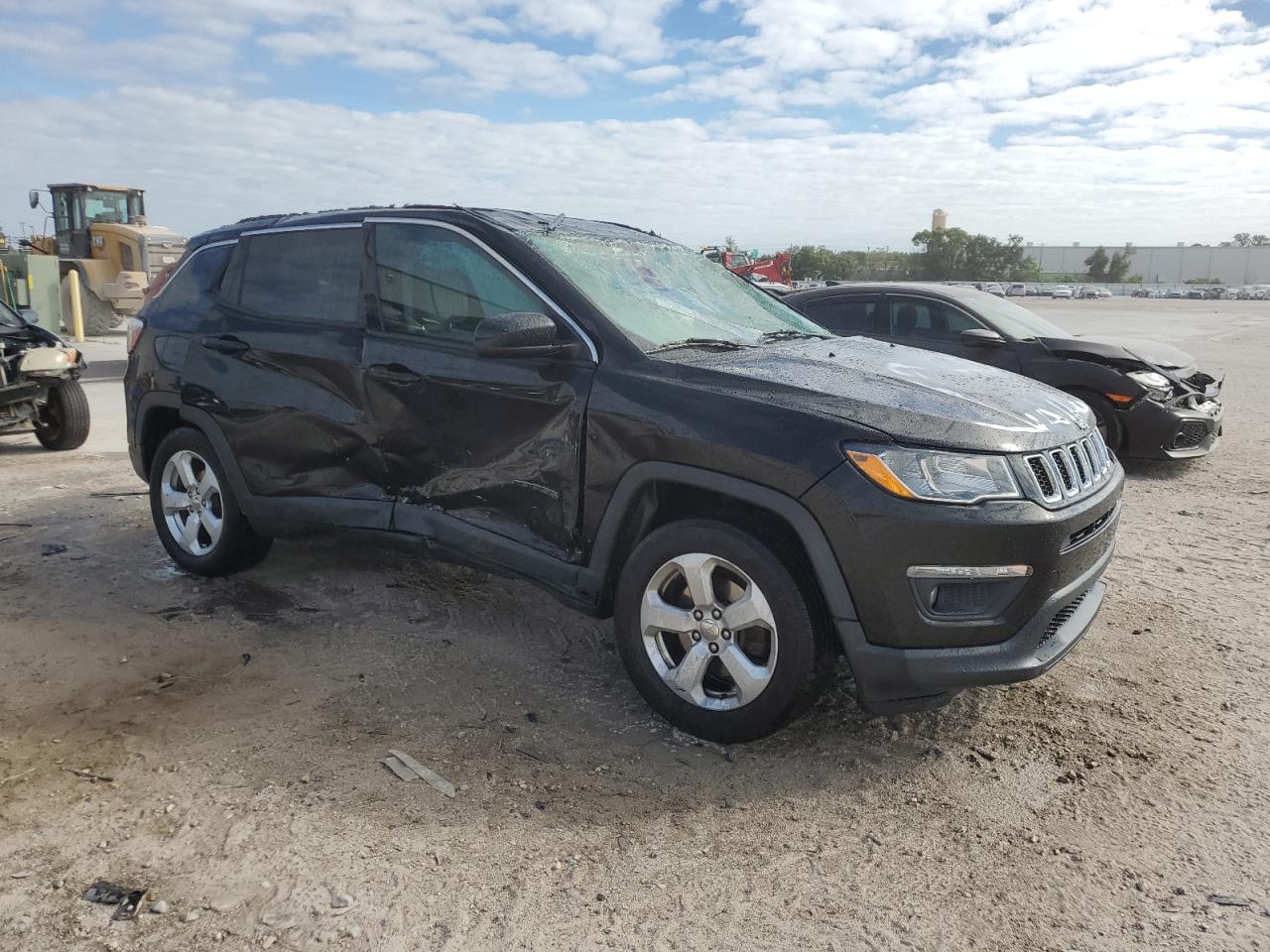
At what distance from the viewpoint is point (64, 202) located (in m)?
20.8

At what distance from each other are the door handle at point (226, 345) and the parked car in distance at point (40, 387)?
4342 mm

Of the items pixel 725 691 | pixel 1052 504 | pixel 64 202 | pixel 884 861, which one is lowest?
pixel 884 861

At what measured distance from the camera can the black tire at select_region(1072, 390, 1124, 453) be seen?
7598 mm

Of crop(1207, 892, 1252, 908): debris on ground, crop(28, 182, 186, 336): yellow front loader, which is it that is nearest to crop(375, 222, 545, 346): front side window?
crop(1207, 892, 1252, 908): debris on ground

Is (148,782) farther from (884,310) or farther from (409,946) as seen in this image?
(884,310)

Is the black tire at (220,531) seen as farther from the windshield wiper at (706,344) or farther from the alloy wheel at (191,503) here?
the windshield wiper at (706,344)

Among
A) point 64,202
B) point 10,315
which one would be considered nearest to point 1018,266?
point 64,202

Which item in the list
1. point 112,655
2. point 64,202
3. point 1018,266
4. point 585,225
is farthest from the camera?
point 1018,266

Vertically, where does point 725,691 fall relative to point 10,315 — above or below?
below

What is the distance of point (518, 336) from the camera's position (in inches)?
133

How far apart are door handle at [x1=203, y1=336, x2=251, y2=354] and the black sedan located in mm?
4090

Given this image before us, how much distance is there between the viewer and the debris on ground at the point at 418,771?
118 inches

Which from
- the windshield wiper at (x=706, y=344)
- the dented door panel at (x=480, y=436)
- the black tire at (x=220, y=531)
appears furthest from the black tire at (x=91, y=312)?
the windshield wiper at (x=706, y=344)

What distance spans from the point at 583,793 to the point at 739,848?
0.53 m
